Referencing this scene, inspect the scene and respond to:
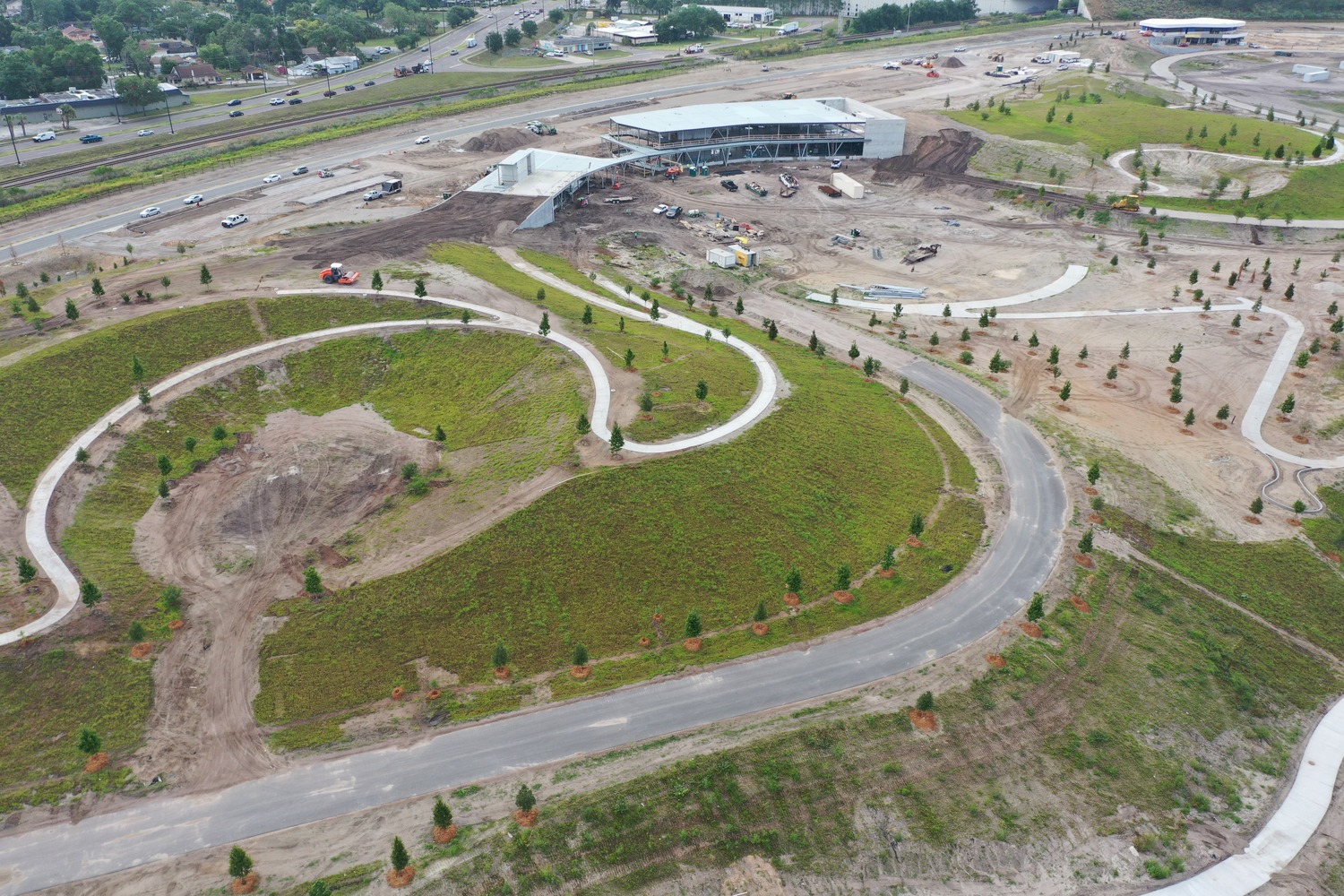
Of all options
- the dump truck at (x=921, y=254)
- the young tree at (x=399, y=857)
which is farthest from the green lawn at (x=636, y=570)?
the dump truck at (x=921, y=254)

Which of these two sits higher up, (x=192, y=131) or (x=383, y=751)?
(x=192, y=131)

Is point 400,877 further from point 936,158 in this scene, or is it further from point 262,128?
point 262,128

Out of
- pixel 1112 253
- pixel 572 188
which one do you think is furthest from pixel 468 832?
pixel 1112 253

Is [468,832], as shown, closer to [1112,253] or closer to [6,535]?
[6,535]

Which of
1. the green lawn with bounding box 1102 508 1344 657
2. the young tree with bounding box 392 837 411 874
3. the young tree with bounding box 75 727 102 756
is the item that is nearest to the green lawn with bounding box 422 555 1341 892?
the young tree with bounding box 392 837 411 874

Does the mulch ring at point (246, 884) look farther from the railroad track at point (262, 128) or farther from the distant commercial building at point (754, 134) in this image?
the railroad track at point (262, 128)

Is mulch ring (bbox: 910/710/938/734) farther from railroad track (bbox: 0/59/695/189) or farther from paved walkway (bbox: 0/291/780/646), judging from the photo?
railroad track (bbox: 0/59/695/189)
